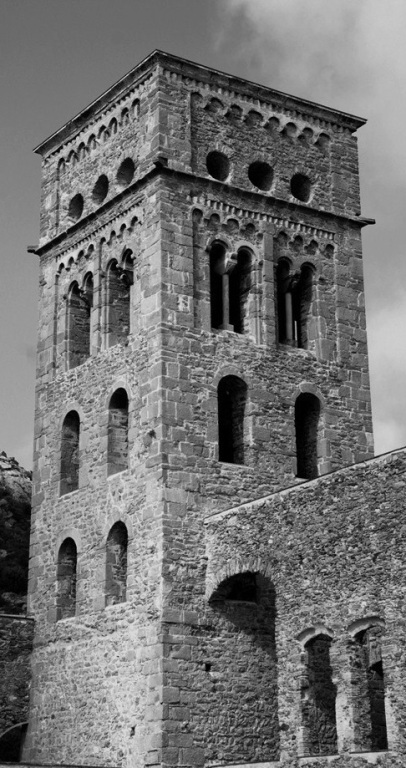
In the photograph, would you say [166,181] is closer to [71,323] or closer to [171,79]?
[171,79]

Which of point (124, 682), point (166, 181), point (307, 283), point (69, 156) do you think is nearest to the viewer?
point (124, 682)

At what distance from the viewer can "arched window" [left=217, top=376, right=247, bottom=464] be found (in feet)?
91.0

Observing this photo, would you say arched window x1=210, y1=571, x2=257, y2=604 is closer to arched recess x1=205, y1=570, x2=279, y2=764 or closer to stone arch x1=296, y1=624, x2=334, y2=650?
arched recess x1=205, y1=570, x2=279, y2=764

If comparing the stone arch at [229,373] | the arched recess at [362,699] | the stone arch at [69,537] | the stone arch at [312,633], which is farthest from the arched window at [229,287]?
the arched recess at [362,699]

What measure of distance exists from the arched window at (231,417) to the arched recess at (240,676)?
2.77 m

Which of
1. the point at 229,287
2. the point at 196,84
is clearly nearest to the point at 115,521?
the point at 229,287

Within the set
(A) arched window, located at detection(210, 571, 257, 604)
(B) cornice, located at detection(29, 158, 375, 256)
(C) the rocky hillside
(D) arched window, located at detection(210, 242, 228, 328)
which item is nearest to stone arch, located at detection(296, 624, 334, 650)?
(A) arched window, located at detection(210, 571, 257, 604)

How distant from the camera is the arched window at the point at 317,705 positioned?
72.9ft

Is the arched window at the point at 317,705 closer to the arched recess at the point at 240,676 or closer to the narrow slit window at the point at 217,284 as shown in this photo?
the arched recess at the point at 240,676

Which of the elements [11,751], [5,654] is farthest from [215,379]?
[11,751]

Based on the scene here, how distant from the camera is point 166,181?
27.9m

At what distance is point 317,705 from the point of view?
22500mm

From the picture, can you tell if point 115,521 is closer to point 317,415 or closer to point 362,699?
point 317,415

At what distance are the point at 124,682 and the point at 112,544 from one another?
2899mm
